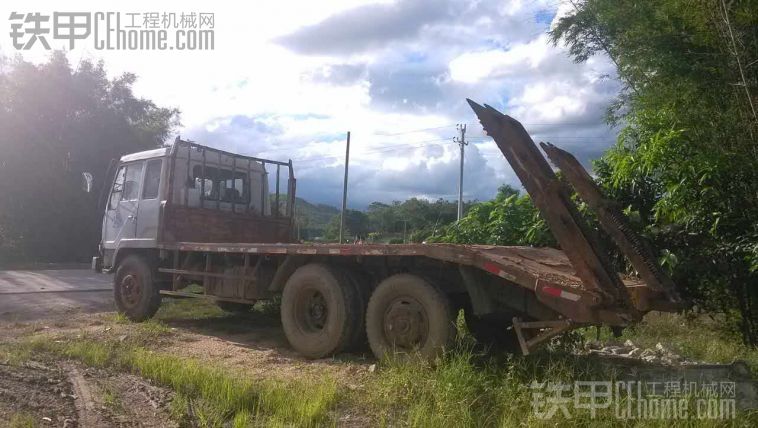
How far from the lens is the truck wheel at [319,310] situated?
630 cm

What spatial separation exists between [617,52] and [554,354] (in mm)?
3607

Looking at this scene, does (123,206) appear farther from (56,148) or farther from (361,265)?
(56,148)

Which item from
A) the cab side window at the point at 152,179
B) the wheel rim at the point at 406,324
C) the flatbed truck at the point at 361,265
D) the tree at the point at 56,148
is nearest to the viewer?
the flatbed truck at the point at 361,265

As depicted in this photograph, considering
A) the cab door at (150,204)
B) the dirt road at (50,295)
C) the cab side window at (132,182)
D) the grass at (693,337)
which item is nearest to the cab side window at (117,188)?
the cab side window at (132,182)

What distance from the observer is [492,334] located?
6438mm

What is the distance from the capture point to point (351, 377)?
5.48 meters

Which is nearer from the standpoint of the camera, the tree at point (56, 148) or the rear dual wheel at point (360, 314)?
the rear dual wheel at point (360, 314)

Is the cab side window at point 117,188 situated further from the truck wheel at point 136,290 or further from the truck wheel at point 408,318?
the truck wheel at point 408,318

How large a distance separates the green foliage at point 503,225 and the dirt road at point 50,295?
6.33 metres

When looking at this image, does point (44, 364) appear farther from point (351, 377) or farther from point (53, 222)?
point (53, 222)

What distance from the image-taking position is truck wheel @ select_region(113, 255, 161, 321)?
29.7ft

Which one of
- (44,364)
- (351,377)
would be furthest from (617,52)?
(44,364)

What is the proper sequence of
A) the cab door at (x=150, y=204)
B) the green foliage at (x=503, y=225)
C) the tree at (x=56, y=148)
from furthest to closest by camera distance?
the tree at (x=56, y=148) → the cab door at (x=150, y=204) → the green foliage at (x=503, y=225)

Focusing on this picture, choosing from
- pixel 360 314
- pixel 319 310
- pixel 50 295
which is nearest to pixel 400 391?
pixel 360 314
